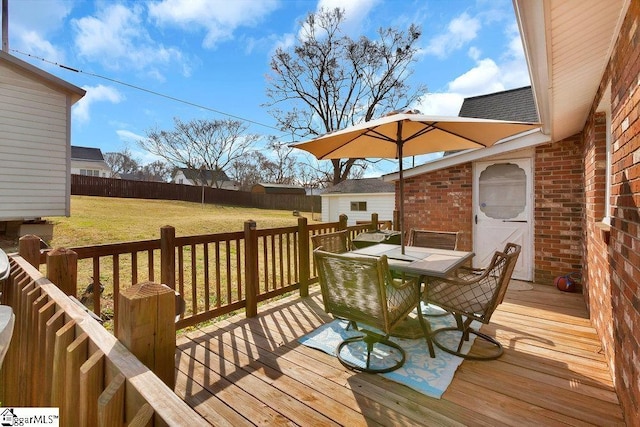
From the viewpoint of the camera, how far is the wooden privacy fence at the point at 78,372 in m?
0.72

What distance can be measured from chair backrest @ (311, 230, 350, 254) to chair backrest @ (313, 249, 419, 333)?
112cm

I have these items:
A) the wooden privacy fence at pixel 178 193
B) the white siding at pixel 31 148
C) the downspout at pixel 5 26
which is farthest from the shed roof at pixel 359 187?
the downspout at pixel 5 26

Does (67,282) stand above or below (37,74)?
below

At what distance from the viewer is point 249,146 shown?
29078 millimetres

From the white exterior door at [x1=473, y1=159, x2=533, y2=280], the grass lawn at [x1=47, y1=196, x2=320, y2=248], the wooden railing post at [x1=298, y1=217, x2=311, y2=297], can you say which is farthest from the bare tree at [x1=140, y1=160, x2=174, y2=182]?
the white exterior door at [x1=473, y1=159, x2=533, y2=280]

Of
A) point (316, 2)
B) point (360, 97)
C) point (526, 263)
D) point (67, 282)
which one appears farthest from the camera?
point (360, 97)

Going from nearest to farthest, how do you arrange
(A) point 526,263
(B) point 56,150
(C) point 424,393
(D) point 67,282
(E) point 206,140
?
(D) point 67,282 → (C) point 424,393 → (A) point 526,263 → (B) point 56,150 → (E) point 206,140

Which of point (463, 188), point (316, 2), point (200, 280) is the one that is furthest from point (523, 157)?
point (316, 2)

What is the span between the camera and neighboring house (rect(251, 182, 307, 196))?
31.4m

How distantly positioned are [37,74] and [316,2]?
1120 cm

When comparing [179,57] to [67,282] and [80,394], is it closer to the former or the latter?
[67,282]

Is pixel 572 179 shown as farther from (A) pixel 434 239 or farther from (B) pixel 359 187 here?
(B) pixel 359 187

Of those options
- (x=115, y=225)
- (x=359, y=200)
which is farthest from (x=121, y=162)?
(x=359, y=200)

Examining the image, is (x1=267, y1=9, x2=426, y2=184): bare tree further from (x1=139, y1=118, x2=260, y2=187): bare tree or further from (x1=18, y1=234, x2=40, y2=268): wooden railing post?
(x1=18, y1=234, x2=40, y2=268): wooden railing post
